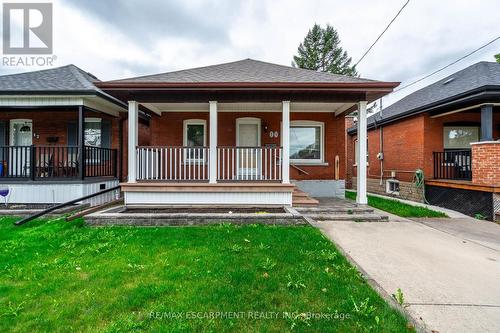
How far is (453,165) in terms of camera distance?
848 centimetres

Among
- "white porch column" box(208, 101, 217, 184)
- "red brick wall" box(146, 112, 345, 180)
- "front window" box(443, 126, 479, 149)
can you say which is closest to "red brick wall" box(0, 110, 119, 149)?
"red brick wall" box(146, 112, 345, 180)

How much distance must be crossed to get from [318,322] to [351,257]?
1755 mm

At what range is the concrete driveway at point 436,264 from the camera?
7.48 ft

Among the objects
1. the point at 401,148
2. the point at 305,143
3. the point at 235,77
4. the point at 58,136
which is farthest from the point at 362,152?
the point at 58,136

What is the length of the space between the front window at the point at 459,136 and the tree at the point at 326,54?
22.1 m

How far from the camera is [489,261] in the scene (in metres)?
3.56

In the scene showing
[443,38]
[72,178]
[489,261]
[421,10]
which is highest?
[443,38]

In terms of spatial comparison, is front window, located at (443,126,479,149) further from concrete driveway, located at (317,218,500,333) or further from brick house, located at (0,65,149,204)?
brick house, located at (0,65,149,204)

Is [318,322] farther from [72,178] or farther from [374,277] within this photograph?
[72,178]

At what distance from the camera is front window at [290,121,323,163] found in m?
8.77

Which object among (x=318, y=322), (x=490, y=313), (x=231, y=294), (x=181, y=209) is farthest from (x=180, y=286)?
(x=181, y=209)

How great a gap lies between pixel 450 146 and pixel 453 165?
91 cm

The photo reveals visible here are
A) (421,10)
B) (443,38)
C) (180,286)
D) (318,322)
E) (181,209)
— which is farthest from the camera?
(443,38)

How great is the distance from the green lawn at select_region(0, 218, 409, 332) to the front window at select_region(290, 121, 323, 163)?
4767 mm
